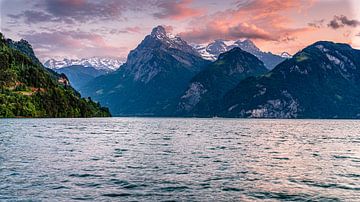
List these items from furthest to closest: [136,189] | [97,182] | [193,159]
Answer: [193,159] → [97,182] → [136,189]

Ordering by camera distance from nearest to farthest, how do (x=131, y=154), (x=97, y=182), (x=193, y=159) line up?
1. (x=97, y=182)
2. (x=193, y=159)
3. (x=131, y=154)

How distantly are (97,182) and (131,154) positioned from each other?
25040 mm

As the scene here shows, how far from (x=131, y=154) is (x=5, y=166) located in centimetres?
2096

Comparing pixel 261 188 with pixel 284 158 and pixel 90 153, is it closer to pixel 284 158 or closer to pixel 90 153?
pixel 284 158

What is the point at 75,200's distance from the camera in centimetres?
3131

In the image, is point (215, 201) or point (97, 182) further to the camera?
point (97, 182)

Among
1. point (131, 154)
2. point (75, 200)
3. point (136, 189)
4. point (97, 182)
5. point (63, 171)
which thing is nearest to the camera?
point (75, 200)

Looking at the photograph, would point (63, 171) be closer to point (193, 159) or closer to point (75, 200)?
point (75, 200)

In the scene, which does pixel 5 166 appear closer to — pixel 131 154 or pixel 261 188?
pixel 131 154

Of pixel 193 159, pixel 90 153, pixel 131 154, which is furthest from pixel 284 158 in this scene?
pixel 90 153

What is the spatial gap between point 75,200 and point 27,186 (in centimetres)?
742

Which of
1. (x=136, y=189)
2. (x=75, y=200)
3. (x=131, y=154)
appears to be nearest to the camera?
(x=75, y=200)

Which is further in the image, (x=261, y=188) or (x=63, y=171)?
(x=63, y=171)

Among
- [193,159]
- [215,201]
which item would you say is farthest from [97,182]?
[193,159]
